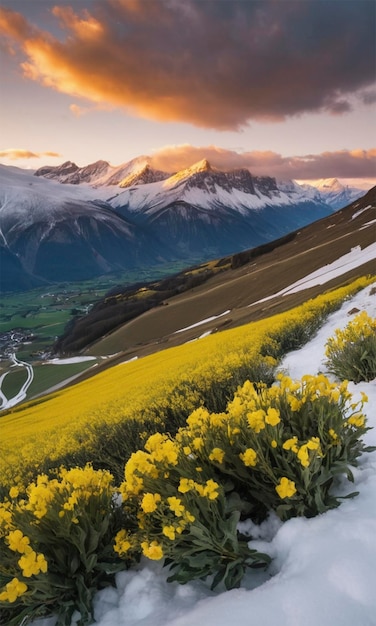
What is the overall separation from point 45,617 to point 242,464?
2.42 m

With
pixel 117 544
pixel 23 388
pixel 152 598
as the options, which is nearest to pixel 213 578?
pixel 152 598

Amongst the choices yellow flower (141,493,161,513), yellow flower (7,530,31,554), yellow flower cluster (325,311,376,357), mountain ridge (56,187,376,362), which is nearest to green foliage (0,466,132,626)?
yellow flower (7,530,31,554)

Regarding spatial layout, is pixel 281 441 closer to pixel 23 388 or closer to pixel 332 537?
pixel 332 537

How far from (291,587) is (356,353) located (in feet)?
17.4

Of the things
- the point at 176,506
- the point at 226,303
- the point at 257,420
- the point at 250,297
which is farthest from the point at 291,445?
the point at 226,303

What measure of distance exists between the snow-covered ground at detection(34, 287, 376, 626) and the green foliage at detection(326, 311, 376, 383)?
A: 330cm

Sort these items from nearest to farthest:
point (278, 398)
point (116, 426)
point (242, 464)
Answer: point (242, 464) < point (278, 398) < point (116, 426)

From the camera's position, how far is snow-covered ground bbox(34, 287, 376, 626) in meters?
2.89

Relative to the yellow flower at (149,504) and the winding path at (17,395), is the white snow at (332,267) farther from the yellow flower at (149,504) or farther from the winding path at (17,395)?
the winding path at (17,395)

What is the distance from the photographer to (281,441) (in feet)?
13.2

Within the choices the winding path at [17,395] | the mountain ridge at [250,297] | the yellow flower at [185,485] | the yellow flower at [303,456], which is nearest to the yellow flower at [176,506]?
the yellow flower at [185,485]

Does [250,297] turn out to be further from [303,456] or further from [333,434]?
[303,456]

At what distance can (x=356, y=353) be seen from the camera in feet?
24.9

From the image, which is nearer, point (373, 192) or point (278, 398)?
point (278, 398)
